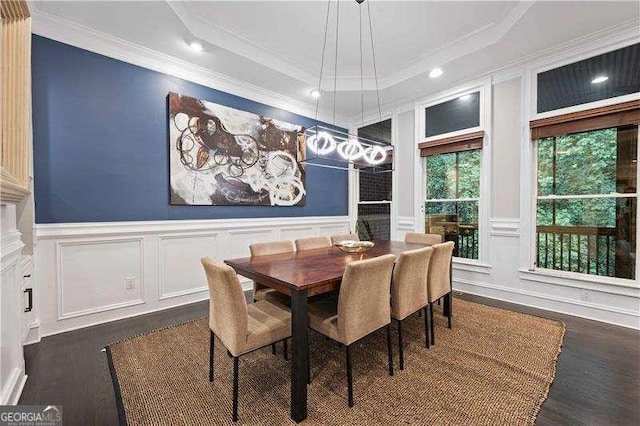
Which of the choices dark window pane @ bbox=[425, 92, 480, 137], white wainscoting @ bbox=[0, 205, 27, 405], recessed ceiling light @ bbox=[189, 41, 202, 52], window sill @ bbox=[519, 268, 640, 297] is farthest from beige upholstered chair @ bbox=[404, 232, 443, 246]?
white wainscoting @ bbox=[0, 205, 27, 405]

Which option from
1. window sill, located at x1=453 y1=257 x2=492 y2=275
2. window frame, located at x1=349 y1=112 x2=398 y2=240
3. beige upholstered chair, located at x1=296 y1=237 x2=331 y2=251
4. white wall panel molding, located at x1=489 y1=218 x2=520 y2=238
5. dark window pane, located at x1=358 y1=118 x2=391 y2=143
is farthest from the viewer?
dark window pane, located at x1=358 y1=118 x2=391 y2=143

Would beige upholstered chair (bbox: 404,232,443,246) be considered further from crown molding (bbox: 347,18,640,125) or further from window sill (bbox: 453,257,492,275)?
crown molding (bbox: 347,18,640,125)

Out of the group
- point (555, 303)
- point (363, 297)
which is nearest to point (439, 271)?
point (363, 297)

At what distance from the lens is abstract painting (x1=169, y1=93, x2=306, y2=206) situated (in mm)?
3395

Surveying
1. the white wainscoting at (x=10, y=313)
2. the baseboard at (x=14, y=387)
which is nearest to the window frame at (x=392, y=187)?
the white wainscoting at (x=10, y=313)

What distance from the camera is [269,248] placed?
8.99 ft

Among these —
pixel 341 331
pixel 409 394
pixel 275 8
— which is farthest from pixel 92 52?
pixel 409 394

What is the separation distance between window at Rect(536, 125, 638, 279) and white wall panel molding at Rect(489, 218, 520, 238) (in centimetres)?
23

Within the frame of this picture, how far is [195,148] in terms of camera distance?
11.4ft

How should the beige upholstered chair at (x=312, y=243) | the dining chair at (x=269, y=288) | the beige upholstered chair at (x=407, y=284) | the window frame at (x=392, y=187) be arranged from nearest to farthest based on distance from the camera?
1. the beige upholstered chair at (x=407, y=284)
2. the dining chair at (x=269, y=288)
3. the beige upholstered chair at (x=312, y=243)
4. the window frame at (x=392, y=187)

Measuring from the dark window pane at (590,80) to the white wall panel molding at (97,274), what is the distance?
196 inches

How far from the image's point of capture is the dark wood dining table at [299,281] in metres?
1.60

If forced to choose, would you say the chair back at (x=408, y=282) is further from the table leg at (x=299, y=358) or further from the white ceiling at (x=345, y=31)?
the white ceiling at (x=345, y=31)

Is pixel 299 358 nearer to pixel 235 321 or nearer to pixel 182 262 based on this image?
pixel 235 321
